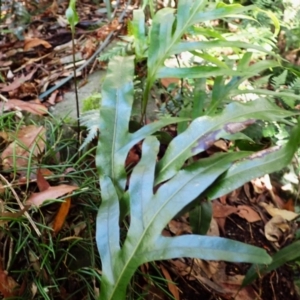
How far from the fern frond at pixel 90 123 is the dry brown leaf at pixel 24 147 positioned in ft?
0.43

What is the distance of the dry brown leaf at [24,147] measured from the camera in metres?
1.32

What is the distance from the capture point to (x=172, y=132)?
1637 millimetres

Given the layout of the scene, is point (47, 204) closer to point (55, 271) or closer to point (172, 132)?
point (55, 271)

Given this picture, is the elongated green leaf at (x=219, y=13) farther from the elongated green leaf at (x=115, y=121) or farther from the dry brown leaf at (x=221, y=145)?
the dry brown leaf at (x=221, y=145)

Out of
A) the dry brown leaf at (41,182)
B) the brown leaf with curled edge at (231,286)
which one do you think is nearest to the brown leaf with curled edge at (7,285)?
the dry brown leaf at (41,182)

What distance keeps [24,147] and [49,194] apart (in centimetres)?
21

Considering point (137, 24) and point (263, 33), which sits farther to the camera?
point (263, 33)

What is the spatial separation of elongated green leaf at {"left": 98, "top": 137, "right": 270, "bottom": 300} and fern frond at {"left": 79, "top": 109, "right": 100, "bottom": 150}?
0.36 m

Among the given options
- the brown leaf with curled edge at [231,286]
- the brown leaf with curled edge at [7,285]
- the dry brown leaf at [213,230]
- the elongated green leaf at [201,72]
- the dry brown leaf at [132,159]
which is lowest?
the brown leaf with curled edge at [231,286]

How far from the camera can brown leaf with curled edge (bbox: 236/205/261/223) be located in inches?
61.8

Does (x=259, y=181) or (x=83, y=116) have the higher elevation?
(x=83, y=116)

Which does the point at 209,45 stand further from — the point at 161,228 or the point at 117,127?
the point at 161,228

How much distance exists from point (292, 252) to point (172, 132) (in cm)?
65

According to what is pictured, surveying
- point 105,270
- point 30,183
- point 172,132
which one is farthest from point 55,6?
point 105,270
